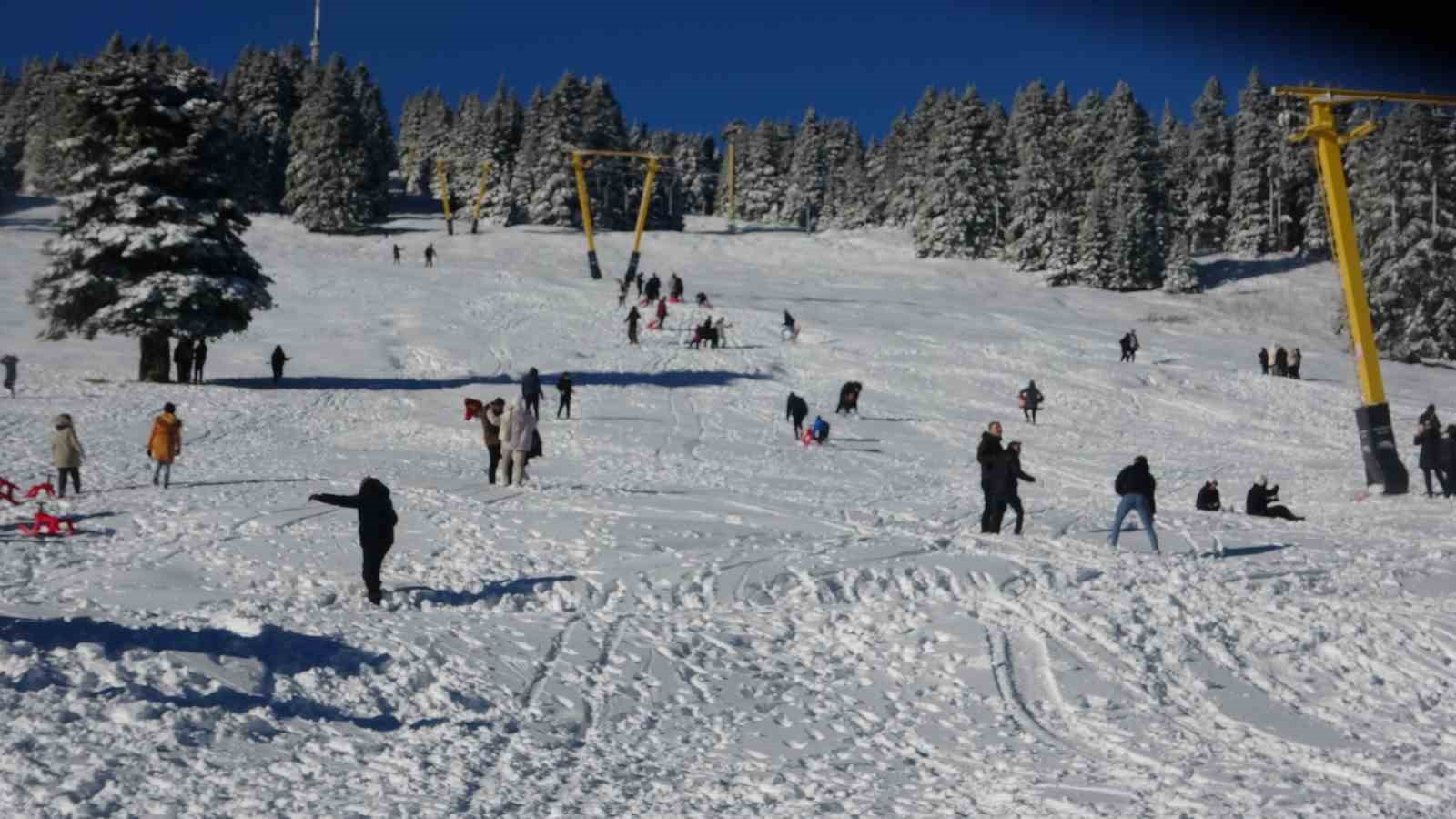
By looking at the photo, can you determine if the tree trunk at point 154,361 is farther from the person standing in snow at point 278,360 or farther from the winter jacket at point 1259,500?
the winter jacket at point 1259,500

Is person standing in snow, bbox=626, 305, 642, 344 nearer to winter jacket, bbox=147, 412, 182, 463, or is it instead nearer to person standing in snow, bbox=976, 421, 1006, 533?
winter jacket, bbox=147, 412, 182, 463

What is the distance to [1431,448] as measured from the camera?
72.4 ft

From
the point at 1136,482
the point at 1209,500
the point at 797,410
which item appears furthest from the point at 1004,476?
the point at 797,410

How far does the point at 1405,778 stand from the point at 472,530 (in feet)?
37.6

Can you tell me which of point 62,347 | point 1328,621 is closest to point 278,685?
point 1328,621

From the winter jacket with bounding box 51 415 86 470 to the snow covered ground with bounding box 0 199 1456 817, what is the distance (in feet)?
2.09

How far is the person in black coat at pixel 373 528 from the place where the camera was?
Answer: 12.1 metres

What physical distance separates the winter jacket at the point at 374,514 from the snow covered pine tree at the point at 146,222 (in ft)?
68.6

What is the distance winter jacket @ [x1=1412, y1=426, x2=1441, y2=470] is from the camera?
22016 millimetres

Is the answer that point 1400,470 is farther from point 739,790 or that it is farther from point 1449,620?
point 739,790

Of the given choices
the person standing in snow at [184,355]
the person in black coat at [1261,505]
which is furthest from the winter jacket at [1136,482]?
the person standing in snow at [184,355]

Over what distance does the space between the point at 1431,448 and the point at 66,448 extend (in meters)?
22.0

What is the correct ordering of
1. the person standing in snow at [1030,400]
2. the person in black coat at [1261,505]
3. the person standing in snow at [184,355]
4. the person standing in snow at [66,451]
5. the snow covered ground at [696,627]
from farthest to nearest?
1. the person standing in snow at [1030,400]
2. the person standing in snow at [184,355]
3. the person in black coat at [1261,505]
4. the person standing in snow at [66,451]
5. the snow covered ground at [696,627]

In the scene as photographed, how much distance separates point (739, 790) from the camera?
25.5 ft
